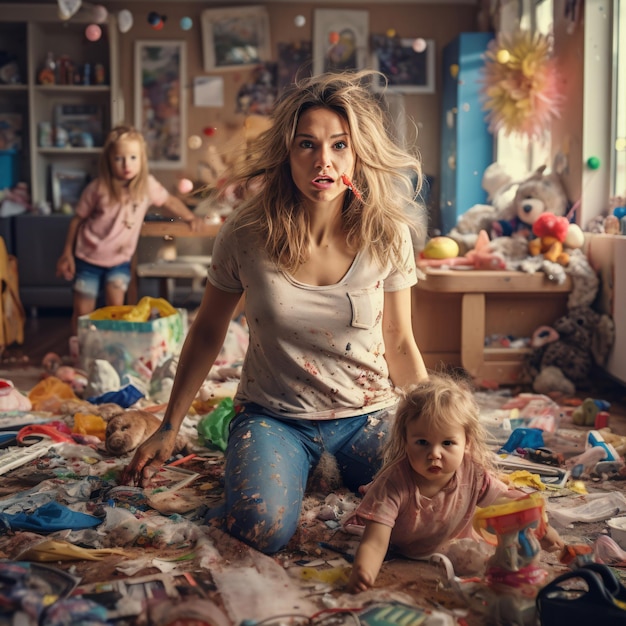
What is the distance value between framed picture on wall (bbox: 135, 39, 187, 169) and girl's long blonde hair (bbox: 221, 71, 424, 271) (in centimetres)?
442

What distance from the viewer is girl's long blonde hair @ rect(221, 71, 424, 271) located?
1887mm

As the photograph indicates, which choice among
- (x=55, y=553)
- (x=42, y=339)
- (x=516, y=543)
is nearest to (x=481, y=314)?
(x=516, y=543)

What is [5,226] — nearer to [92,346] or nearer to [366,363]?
[92,346]

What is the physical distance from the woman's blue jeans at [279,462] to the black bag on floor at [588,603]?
52cm

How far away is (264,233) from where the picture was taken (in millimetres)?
1924

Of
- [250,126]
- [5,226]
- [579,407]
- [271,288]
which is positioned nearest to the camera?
[271,288]

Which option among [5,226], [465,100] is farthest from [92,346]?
[465,100]

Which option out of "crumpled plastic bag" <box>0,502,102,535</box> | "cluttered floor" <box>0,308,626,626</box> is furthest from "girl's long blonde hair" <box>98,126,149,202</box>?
"crumpled plastic bag" <box>0,502,102,535</box>

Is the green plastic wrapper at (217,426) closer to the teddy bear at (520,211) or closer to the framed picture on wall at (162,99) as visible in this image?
the teddy bear at (520,211)

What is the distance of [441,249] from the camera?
3.78m

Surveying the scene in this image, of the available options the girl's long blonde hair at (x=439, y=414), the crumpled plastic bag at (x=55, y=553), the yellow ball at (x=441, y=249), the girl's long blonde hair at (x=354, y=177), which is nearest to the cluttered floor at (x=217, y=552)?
the crumpled plastic bag at (x=55, y=553)

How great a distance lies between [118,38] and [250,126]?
1.61 metres

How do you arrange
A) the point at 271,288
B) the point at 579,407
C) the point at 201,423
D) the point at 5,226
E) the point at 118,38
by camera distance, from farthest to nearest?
the point at 118,38
the point at 5,226
the point at 579,407
the point at 201,423
the point at 271,288

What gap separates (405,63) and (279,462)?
493 centimetres
